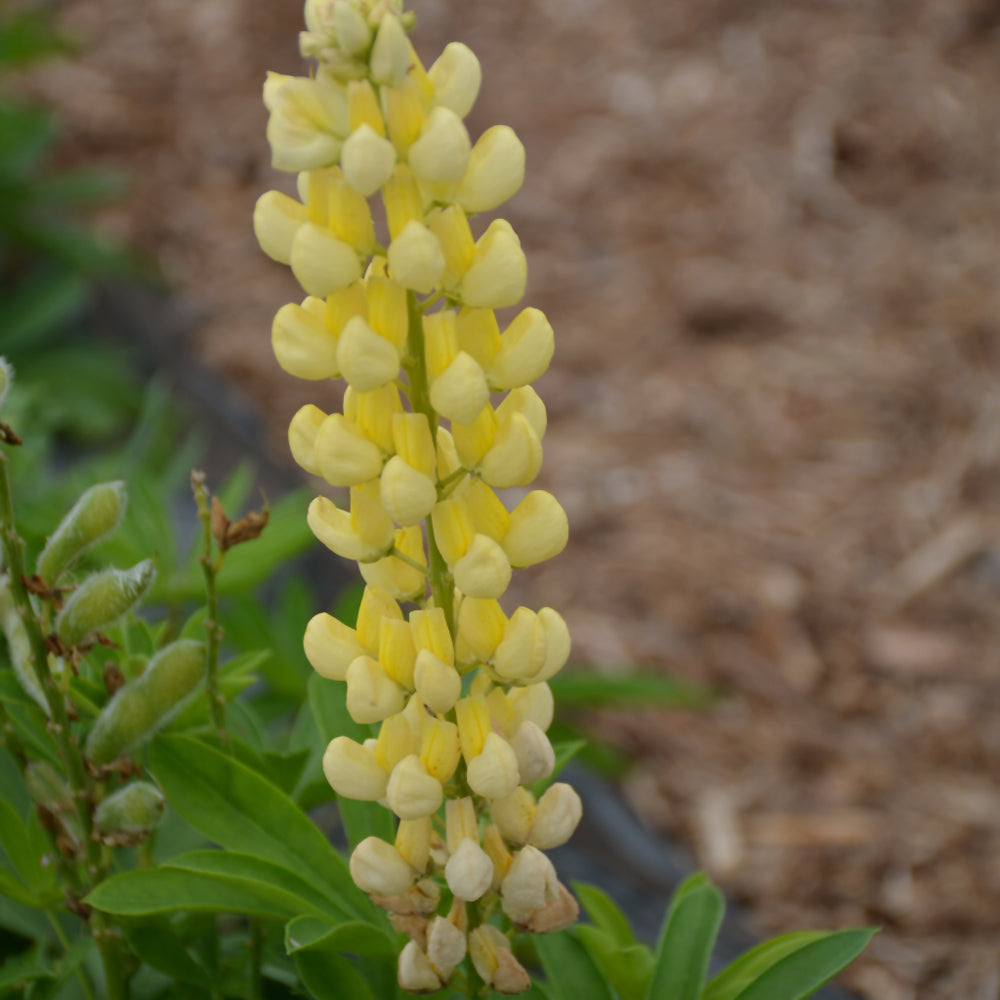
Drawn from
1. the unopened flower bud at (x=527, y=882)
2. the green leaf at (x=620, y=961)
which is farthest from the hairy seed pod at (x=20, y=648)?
the green leaf at (x=620, y=961)

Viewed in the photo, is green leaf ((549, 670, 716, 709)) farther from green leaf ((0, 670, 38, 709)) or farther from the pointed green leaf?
green leaf ((0, 670, 38, 709))

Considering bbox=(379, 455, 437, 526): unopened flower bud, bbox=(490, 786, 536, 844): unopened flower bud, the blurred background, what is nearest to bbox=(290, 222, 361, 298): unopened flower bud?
bbox=(379, 455, 437, 526): unopened flower bud

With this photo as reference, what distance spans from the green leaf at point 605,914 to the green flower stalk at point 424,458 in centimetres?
23

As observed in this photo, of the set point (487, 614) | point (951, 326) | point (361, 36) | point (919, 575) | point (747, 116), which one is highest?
point (361, 36)

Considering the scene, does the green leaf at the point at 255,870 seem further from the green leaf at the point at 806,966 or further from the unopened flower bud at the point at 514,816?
the green leaf at the point at 806,966

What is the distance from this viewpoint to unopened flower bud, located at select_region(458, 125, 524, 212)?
24.2 inches

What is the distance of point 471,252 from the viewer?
0.63 metres

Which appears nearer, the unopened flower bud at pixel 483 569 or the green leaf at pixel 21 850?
the unopened flower bud at pixel 483 569

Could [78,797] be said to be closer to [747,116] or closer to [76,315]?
[76,315]

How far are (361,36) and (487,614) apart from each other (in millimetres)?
327

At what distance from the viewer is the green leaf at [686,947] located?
0.82 metres

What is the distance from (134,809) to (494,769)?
25cm

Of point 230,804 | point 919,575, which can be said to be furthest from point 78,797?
point 919,575

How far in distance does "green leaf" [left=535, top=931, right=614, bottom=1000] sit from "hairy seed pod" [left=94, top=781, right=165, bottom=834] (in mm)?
300
